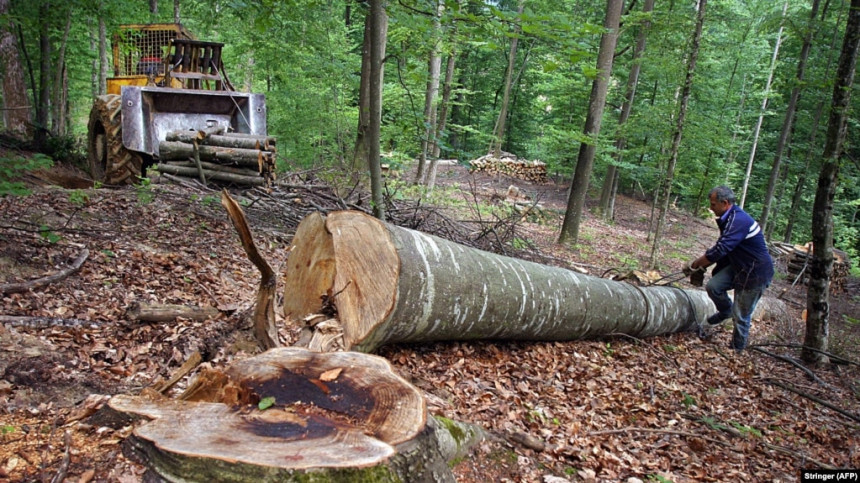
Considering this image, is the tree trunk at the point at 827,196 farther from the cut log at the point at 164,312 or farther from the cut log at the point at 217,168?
the cut log at the point at 217,168

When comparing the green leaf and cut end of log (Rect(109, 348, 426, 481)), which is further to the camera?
the green leaf

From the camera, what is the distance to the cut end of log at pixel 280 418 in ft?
5.26

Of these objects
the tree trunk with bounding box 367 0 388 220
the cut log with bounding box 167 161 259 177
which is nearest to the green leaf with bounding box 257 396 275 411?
the tree trunk with bounding box 367 0 388 220

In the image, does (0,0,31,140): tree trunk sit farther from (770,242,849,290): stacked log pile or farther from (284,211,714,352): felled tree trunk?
(770,242,849,290): stacked log pile

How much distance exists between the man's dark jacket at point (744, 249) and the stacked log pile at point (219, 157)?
19.8 feet

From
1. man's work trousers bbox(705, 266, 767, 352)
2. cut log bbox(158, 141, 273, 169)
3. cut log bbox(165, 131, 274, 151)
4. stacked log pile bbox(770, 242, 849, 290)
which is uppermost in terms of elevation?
cut log bbox(165, 131, 274, 151)

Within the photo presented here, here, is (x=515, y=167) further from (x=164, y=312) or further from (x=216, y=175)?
(x=164, y=312)

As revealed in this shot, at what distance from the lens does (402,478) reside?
1.80m

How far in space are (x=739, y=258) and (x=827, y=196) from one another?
1.09 metres

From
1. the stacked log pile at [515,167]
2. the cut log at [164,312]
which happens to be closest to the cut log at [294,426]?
the cut log at [164,312]

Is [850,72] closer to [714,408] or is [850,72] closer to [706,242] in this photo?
[714,408]

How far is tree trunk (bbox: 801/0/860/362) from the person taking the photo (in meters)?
4.91

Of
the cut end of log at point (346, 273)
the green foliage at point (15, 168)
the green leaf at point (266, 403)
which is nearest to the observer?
the green leaf at point (266, 403)

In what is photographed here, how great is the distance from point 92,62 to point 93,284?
17110 millimetres
